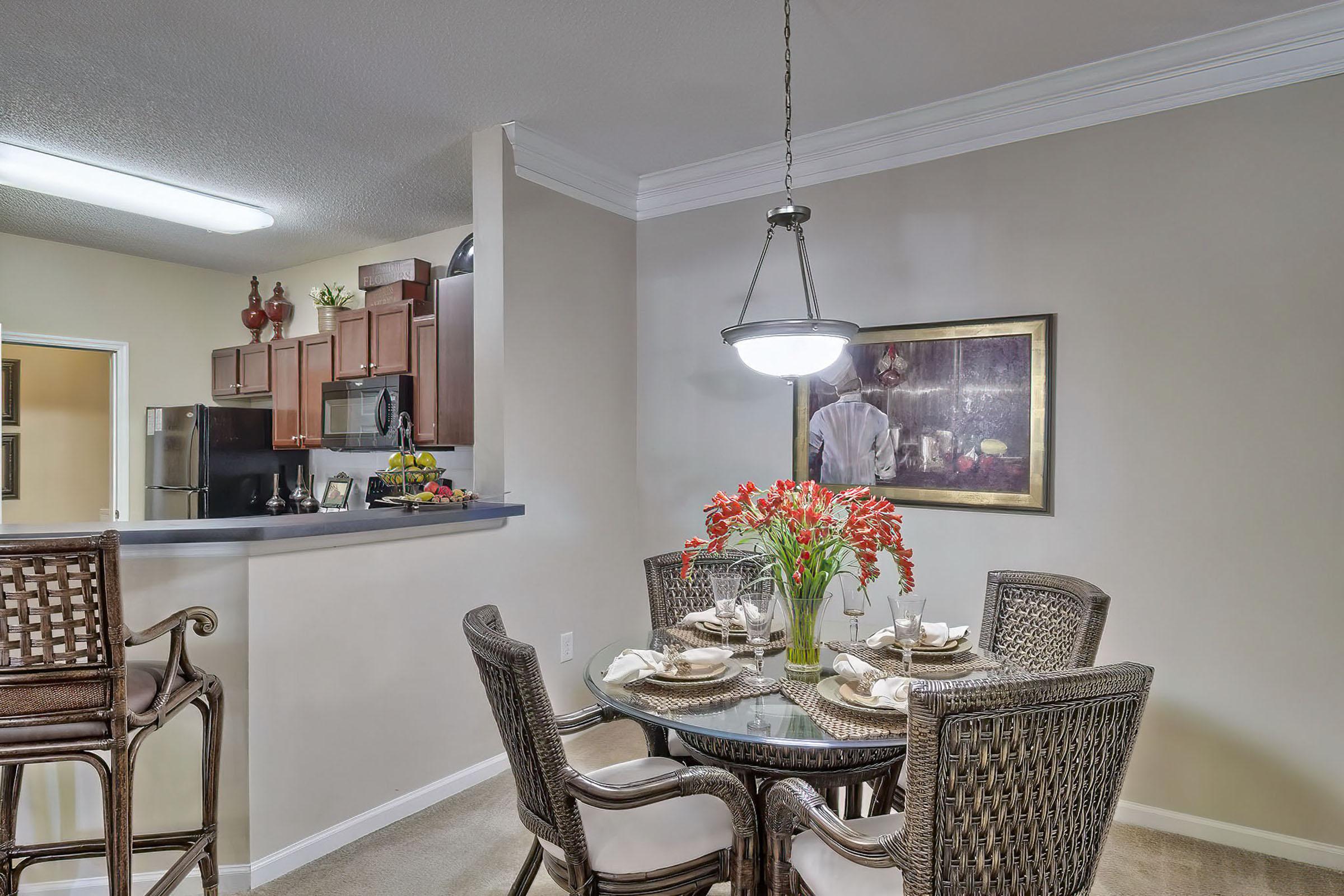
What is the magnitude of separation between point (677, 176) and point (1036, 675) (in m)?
2.98

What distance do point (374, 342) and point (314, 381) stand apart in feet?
2.38

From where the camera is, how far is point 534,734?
1586 mm

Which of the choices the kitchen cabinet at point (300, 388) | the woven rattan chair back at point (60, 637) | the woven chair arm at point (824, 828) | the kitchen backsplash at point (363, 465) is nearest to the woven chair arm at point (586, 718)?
the woven chair arm at point (824, 828)

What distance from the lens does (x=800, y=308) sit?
337 cm

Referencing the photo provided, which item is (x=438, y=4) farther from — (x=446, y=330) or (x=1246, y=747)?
(x=1246, y=747)

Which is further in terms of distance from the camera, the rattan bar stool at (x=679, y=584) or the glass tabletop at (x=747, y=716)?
the rattan bar stool at (x=679, y=584)

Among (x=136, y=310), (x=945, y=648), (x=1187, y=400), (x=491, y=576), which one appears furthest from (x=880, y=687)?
(x=136, y=310)

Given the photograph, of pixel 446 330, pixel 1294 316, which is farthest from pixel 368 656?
pixel 1294 316

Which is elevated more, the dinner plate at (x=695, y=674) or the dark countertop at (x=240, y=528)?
the dark countertop at (x=240, y=528)

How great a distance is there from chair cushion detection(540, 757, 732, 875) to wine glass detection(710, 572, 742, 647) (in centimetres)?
46

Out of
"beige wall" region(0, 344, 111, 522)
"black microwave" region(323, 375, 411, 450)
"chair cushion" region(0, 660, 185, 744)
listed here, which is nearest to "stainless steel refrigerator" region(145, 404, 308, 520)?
"black microwave" region(323, 375, 411, 450)

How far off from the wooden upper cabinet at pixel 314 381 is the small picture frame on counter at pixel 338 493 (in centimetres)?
29

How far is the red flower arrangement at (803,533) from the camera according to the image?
1.92 m

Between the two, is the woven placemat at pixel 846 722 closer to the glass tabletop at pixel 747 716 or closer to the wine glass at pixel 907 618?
the glass tabletop at pixel 747 716
